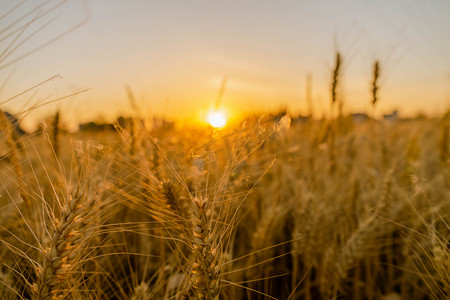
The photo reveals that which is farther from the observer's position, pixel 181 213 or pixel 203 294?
pixel 181 213

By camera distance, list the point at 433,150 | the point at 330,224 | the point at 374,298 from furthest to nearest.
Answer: the point at 433,150
the point at 330,224
the point at 374,298

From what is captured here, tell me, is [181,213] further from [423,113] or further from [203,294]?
[423,113]

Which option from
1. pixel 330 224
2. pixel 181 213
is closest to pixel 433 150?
pixel 330 224

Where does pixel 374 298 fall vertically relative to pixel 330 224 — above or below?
below

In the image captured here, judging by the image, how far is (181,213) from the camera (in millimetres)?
1097

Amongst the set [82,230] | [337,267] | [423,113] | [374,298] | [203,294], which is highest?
[423,113]

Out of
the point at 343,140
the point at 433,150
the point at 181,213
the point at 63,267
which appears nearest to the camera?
the point at 63,267

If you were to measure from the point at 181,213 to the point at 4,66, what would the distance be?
0.74m

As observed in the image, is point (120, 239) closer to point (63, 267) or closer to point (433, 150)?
point (63, 267)

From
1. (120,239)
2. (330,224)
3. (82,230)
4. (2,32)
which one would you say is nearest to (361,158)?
(330,224)

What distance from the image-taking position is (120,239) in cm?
170

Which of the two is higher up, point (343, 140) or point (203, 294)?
point (343, 140)

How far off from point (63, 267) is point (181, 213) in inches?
16.5

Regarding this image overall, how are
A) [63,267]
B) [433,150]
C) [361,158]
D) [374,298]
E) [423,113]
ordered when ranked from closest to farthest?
1. [63,267]
2. [374,298]
3. [361,158]
4. [433,150]
5. [423,113]
